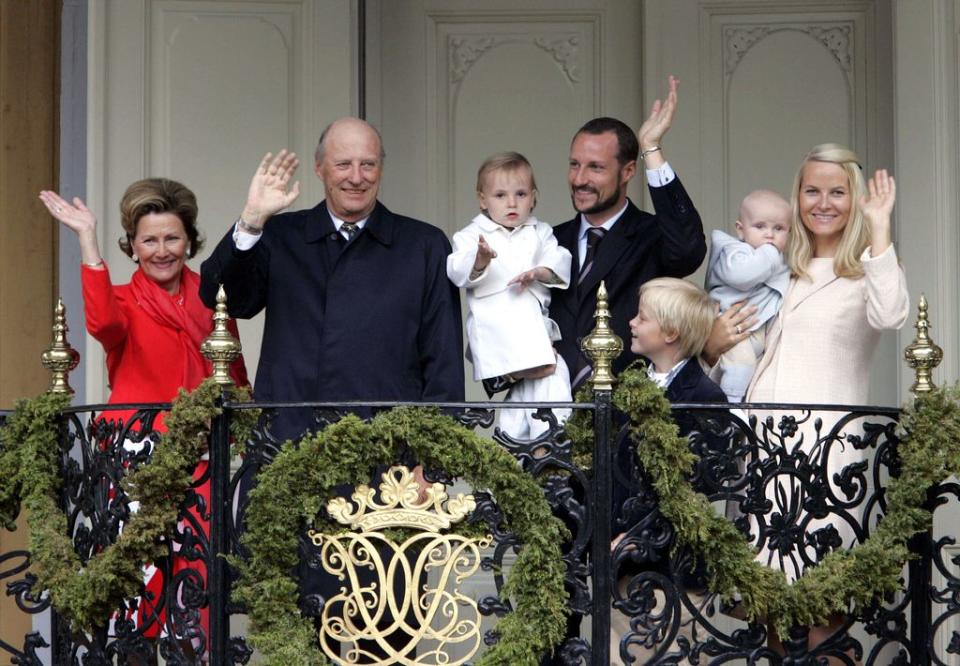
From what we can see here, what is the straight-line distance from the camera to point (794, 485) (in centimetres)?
683

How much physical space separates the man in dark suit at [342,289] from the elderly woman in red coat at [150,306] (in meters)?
0.31

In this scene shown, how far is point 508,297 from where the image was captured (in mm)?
7414

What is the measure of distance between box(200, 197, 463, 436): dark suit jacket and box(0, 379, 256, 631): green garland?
20.4 inches

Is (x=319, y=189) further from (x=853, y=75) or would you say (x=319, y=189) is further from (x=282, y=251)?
(x=853, y=75)

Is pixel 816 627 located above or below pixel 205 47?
below

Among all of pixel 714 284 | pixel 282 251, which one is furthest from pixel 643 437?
pixel 282 251

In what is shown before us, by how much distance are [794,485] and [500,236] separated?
1.56 m

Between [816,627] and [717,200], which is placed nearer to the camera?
[816,627]

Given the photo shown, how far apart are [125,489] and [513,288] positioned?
5.48 ft

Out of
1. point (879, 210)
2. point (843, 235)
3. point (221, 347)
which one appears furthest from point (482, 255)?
point (879, 210)

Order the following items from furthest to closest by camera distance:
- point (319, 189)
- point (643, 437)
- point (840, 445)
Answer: point (319, 189)
point (840, 445)
point (643, 437)

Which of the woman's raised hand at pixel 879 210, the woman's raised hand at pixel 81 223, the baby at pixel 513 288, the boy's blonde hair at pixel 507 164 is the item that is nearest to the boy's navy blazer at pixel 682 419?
the baby at pixel 513 288

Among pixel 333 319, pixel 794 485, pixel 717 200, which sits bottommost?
pixel 794 485

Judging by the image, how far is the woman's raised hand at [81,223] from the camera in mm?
7492
